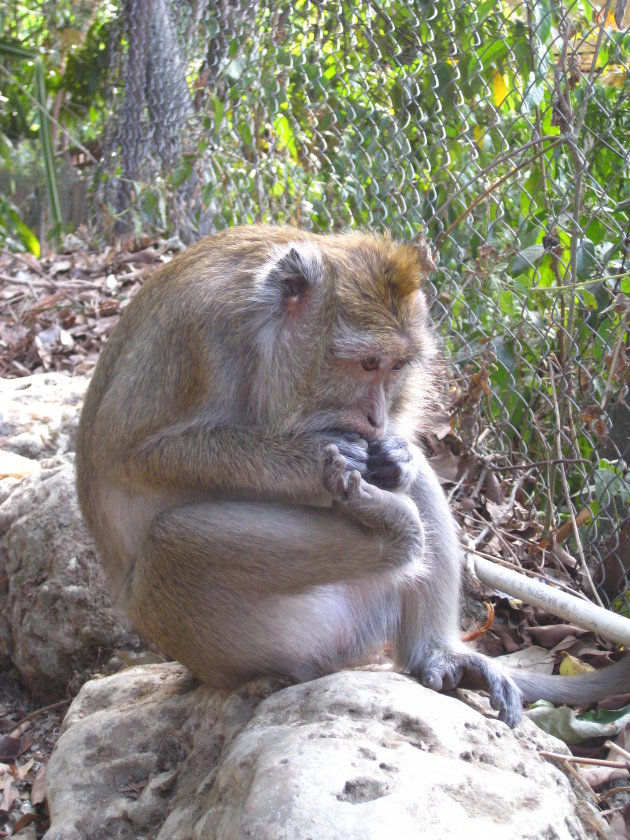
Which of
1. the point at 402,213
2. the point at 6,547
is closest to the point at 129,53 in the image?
the point at 402,213

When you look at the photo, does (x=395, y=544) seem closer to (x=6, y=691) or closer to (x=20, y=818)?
(x=20, y=818)

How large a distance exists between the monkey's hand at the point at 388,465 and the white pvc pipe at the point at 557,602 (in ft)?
2.87

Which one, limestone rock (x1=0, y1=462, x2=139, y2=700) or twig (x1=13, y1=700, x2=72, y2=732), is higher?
limestone rock (x1=0, y1=462, x2=139, y2=700)

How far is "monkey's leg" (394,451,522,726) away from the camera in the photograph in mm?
3273

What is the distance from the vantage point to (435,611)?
3.42 metres

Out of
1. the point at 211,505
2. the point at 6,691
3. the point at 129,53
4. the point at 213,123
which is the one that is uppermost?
the point at 129,53

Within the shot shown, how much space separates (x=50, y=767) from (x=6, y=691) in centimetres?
149

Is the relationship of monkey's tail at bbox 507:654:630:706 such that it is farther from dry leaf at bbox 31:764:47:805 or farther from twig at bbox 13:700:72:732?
twig at bbox 13:700:72:732

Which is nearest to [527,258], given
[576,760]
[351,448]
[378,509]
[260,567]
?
[351,448]

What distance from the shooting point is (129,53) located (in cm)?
856

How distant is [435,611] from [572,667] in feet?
2.47

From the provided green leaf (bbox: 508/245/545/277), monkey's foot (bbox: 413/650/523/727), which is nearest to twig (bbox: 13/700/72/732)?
monkey's foot (bbox: 413/650/523/727)

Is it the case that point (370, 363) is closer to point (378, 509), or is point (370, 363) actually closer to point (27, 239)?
point (378, 509)

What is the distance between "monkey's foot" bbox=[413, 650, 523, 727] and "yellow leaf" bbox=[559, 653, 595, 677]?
0.62m
